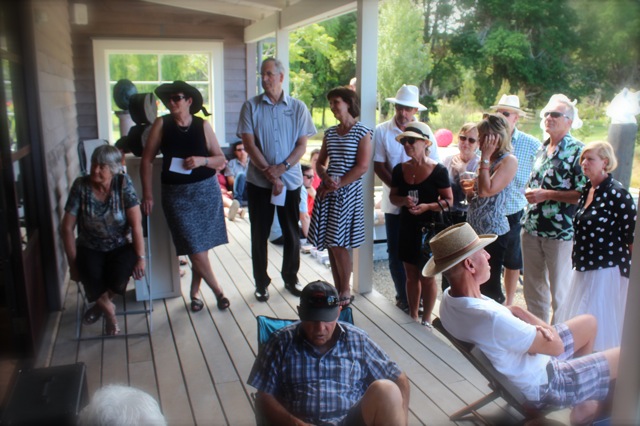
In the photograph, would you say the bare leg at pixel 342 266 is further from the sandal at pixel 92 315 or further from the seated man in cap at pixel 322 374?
the seated man in cap at pixel 322 374

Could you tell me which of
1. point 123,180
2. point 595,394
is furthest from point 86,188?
point 595,394

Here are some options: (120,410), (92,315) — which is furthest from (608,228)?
(92,315)

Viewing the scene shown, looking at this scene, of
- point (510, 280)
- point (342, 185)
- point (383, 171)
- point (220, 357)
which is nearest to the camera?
point (220, 357)

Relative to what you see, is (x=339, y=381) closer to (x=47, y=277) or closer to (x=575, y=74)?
(x=47, y=277)

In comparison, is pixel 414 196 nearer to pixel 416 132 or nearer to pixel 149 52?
pixel 416 132

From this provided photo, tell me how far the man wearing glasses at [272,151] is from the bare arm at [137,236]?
2.60 ft

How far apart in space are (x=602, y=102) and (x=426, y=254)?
7143 millimetres

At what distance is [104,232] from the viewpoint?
3199mm

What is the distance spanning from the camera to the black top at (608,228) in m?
2.75

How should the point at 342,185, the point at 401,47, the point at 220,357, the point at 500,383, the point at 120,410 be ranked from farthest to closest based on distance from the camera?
the point at 401,47, the point at 342,185, the point at 220,357, the point at 500,383, the point at 120,410

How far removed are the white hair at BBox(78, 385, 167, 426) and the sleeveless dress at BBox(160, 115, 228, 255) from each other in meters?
2.23

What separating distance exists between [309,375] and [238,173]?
539cm

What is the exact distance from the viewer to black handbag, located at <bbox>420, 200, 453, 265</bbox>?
3291 mm

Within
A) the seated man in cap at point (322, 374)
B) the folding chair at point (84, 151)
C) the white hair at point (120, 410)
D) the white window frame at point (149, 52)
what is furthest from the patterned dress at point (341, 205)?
the white window frame at point (149, 52)
